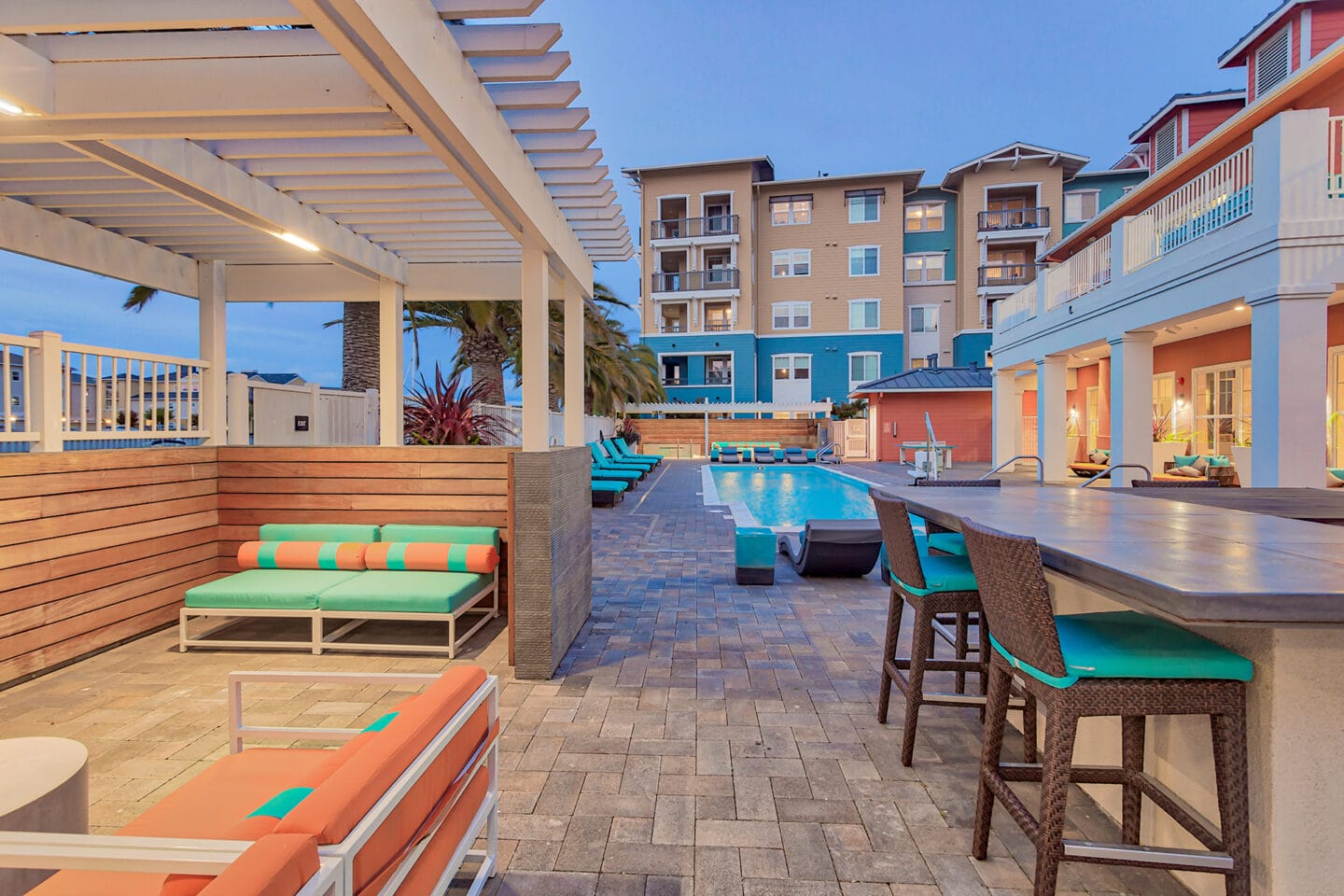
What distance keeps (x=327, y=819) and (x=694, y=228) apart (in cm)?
2695

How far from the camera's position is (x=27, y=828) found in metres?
1.40

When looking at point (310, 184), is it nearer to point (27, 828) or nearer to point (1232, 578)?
point (27, 828)

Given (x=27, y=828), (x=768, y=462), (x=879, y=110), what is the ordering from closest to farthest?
(x=27, y=828) < (x=768, y=462) < (x=879, y=110)

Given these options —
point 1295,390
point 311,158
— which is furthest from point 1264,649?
point 1295,390

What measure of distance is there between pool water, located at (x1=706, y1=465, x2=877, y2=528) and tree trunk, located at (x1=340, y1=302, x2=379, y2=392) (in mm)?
6329

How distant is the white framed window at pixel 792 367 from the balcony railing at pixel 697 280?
3856mm

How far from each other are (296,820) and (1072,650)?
1.85 metres

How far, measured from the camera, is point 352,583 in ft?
13.5

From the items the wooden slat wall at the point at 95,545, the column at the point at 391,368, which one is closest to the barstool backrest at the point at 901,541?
the wooden slat wall at the point at 95,545

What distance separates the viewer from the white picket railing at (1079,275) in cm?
1059

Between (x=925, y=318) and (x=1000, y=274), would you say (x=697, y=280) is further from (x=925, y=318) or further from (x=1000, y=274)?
(x=1000, y=274)

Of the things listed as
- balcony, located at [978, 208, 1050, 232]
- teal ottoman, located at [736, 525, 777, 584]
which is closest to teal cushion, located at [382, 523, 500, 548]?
teal ottoman, located at [736, 525, 777, 584]

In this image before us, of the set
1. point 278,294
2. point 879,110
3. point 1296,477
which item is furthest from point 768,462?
point 879,110

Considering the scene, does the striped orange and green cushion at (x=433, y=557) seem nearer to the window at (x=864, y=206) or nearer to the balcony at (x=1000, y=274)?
the window at (x=864, y=206)
